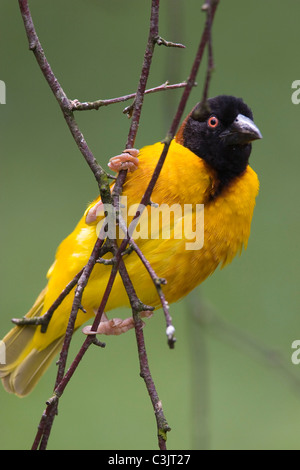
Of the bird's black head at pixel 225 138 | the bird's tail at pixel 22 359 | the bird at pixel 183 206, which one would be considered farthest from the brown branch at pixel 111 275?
the bird's tail at pixel 22 359

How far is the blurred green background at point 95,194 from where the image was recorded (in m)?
4.14

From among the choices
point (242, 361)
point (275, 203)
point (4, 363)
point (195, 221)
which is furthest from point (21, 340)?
point (275, 203)

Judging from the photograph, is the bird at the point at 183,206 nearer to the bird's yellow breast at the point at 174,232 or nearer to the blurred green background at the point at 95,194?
the bird's yellow breast at the point at 174,232

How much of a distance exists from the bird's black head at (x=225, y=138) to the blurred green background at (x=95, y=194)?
2.45 feet

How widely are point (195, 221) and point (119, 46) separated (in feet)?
11.1

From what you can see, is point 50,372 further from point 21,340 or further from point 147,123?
point 147,123

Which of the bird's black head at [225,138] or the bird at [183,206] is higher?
the bird's black head at [225,138]

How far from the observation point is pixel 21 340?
3109mm

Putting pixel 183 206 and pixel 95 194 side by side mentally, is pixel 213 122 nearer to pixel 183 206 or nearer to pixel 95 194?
pixel 183 206

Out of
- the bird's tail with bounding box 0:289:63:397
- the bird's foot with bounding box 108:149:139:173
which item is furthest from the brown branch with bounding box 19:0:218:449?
the bird's tail with bounding box 0:289:63:397

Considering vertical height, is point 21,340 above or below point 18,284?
below

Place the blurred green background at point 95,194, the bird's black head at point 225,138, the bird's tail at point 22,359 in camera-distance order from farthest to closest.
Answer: the blurred green background at point 95,194 < the bird's tail at point 22,359 < the bird's black head at point 225,138

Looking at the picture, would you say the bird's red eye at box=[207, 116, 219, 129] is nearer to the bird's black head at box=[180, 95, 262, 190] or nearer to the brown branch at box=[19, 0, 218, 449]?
the bird's black head at box=[180, 95, 262, 190]

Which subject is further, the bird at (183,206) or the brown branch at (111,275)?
the bird at (183,206)
